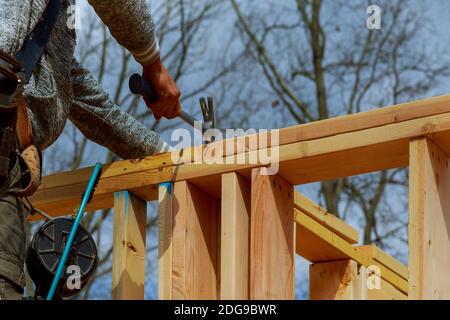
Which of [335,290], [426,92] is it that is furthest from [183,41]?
[335,290]

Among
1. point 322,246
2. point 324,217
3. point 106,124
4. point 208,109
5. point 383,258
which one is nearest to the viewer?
point 106,124

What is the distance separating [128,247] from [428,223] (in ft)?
4.03

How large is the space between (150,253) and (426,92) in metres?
3.83

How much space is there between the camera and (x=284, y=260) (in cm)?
402

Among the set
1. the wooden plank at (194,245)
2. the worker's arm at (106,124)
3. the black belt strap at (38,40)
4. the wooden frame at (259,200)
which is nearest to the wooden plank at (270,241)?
the wooden frame at (259,200)

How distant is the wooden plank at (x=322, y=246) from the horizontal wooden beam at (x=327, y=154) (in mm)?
547

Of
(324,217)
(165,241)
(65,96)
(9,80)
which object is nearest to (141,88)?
(65,96)

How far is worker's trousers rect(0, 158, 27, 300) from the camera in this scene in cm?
348

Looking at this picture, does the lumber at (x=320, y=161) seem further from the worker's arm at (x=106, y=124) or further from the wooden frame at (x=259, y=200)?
the worker's arm at (x=106, y=124)

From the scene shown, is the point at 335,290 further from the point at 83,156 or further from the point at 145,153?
the point at 83,156

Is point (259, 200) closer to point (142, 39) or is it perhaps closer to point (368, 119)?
point (368, 119)

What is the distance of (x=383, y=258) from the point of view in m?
5.37

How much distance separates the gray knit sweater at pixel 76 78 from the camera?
3.59 meters
